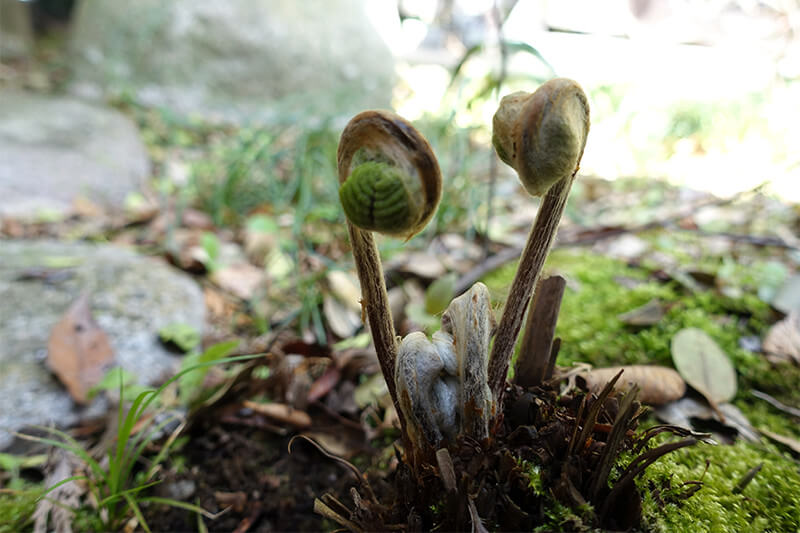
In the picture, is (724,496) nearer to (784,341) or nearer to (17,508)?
(784,341)

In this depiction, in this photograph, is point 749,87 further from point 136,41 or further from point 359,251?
point 136,41

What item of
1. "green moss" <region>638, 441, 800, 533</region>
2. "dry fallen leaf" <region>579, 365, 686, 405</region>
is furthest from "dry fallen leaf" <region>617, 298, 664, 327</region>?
"green moss" <region>638, 441, 800, 533</region>

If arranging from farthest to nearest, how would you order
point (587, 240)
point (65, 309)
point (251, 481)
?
point (587, 240)
point (65, 309)
point (251, 481)

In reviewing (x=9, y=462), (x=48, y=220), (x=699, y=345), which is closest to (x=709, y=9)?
(x=699, y=345)

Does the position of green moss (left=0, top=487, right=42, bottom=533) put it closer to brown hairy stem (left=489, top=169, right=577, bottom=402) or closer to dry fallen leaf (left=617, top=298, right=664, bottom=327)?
brown hairy stem (left=489, top=169, right=577, bottom=402)

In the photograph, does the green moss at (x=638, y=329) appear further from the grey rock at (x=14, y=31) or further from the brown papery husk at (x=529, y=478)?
the grey rock at (x=14, y=31)

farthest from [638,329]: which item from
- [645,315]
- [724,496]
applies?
[724,496]
